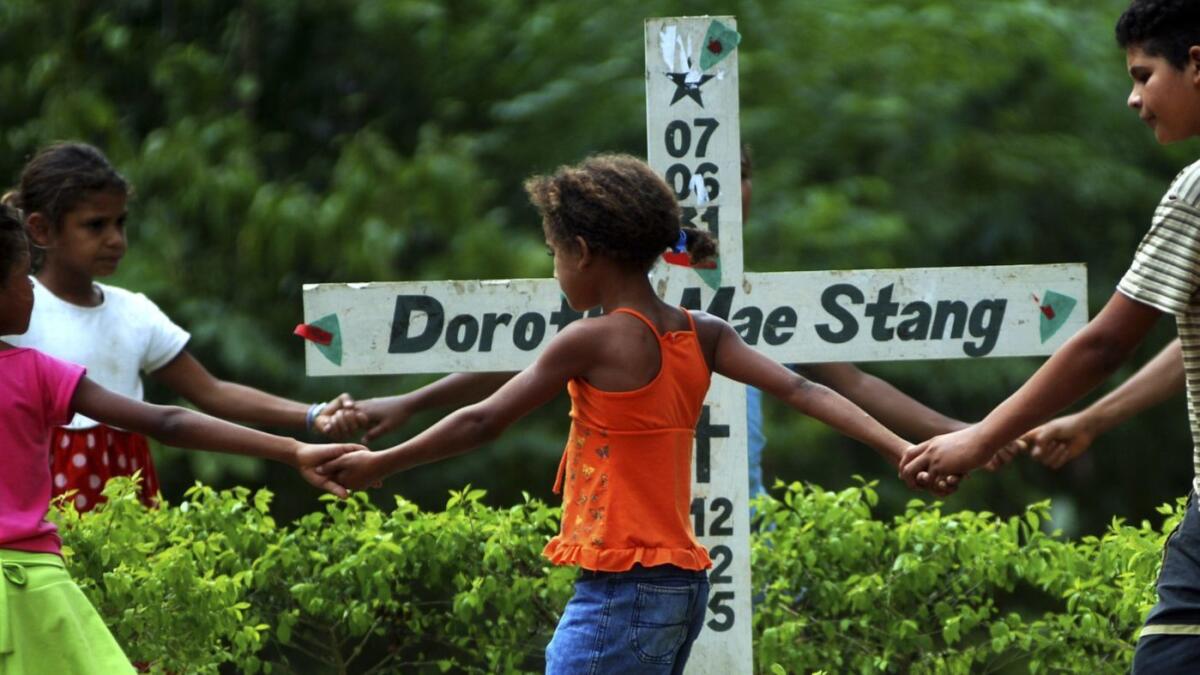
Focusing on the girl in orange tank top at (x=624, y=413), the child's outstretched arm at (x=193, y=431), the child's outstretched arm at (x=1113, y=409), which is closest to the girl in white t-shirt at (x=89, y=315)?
the child's outstretched arm at (x=193, y=431)

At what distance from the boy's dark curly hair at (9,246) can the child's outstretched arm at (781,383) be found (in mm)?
1436

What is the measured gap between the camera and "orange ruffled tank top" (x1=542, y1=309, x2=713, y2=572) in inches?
130

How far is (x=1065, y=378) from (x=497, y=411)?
3.80 ft

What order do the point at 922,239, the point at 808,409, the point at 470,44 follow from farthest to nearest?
1. the point at 922,239
2. the point at 470,44
3. the point at 808,409

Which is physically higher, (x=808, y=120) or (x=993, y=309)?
(x=808, y=120)

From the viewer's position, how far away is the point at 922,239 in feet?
27.2

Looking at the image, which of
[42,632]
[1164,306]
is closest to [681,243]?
[1164,306]

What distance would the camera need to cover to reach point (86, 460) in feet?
14.6

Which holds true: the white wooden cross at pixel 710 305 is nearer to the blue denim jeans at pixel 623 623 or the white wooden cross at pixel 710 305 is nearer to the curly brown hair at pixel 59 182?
the curly brown hair at pixel 59 182

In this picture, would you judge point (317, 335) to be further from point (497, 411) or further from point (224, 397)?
point (497, 411)

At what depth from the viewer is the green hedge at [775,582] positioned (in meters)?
4.26

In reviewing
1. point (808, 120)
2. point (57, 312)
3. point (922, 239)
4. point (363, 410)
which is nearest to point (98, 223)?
Result: point (57, 312)

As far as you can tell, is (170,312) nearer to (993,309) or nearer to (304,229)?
(304,229)

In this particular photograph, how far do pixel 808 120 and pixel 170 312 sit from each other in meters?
3.07
